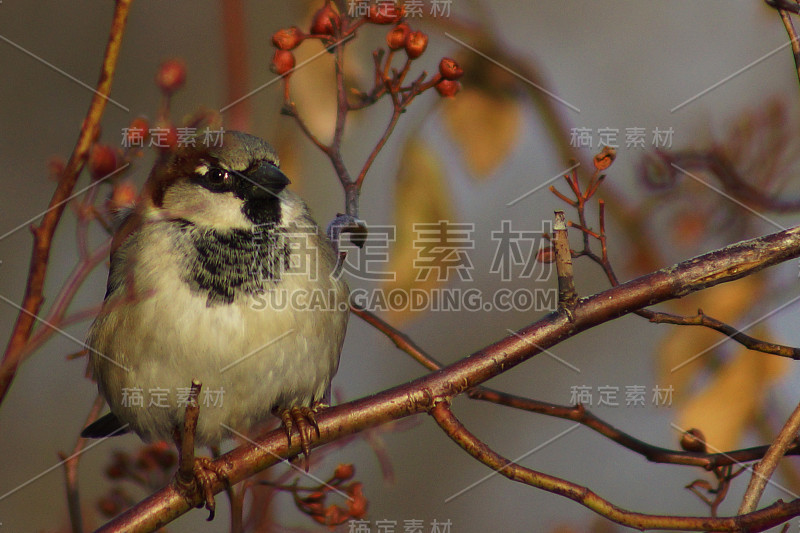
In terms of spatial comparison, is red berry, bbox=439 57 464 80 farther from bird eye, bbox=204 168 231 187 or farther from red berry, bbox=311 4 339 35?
bird eye, bbox=204 168 231 187

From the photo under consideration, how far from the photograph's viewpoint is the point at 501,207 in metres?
3.26

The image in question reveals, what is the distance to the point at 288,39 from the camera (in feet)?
6.86

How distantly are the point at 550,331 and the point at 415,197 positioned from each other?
0.94 metres

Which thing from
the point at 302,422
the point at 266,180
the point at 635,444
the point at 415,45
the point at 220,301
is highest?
the point at 415,45

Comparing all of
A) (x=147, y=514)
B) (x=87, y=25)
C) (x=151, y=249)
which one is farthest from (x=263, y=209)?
(x=87, y=25)

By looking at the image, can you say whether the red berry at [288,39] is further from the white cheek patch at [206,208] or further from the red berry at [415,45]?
the white cheek patch at [206,208]

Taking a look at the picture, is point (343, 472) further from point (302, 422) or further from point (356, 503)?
point (302, 422)

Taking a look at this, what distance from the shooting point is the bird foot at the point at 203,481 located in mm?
1690

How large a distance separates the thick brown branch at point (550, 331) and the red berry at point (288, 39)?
967mm

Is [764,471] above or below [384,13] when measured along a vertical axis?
below

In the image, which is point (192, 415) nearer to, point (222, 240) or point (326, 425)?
point (326, 425)

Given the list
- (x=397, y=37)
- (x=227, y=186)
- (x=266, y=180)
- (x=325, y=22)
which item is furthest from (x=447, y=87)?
(x=227, y=186)

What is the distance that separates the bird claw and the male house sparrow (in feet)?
0.03

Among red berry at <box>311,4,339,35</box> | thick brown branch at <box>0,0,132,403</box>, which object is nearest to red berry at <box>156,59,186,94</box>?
red berry at <box>311,4,339,35</box>
